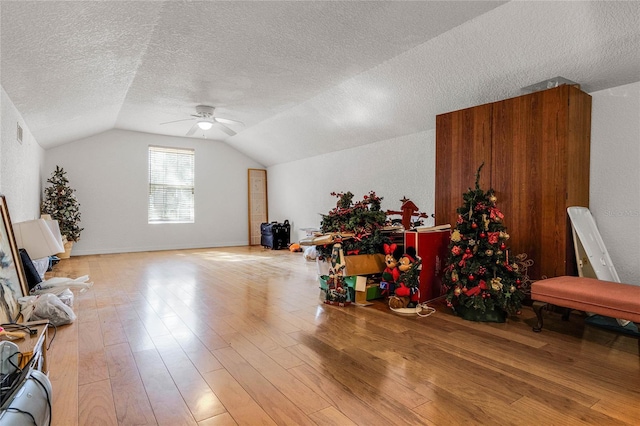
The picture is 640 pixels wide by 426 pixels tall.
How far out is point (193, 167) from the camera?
8359mm

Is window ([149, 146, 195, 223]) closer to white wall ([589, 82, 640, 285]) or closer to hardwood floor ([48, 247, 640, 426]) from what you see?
Result: hardwood floor ([48, 247, 640, 426])

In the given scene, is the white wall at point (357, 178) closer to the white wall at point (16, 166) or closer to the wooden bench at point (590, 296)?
the wooden bench at point (590, 296)

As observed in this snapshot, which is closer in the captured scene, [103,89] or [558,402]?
[558,402]

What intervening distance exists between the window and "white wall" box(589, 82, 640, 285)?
7767 millimetres

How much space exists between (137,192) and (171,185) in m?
0.76

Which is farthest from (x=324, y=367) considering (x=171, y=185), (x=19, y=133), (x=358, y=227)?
(x=171, y=185)

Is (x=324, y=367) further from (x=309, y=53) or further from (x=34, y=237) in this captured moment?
(x=34, y=237)

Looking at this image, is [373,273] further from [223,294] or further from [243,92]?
[243,92]

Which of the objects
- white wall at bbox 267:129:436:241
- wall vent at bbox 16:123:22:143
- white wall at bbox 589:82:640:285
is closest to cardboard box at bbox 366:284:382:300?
white wall at bbox 267:129:436:241

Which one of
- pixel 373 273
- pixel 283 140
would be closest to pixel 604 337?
pixel 373 273

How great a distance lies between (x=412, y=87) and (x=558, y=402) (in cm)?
356

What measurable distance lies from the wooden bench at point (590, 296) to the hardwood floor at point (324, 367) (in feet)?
0.88

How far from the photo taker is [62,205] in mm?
6277

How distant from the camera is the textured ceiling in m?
2.56
